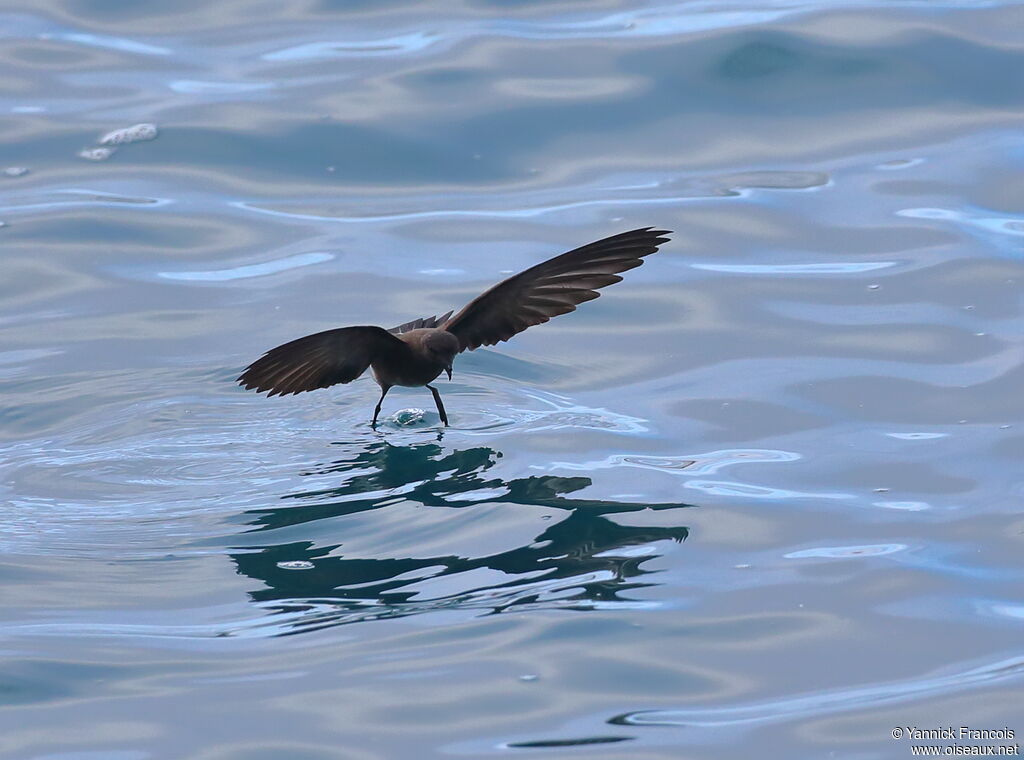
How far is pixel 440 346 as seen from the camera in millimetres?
5668

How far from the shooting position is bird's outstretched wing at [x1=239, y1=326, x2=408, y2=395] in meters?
5.29

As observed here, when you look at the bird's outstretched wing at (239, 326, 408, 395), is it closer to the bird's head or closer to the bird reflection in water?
the bird's head

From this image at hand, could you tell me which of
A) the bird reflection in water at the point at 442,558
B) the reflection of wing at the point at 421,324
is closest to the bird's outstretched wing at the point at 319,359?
the bird reflection in water at the point at 442,558

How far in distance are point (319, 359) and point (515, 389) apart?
1260 millimetres

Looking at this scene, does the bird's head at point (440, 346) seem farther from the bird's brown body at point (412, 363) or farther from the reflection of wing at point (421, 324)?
the reflection of wing at point (421, 324)

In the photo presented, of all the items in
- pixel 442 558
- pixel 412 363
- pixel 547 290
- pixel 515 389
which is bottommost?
pixel 442 558

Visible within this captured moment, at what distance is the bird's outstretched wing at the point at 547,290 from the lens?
18.9ft

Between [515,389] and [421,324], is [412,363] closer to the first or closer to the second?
[421,324]

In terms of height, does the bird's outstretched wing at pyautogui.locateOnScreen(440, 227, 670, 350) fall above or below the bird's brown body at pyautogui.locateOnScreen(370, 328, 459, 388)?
above

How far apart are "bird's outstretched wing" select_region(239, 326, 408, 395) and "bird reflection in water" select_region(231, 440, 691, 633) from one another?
40 centimetres

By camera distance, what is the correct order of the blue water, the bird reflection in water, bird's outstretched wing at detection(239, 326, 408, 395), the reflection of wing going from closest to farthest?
the blue water
the bird reflection in water
bird's outstretched wing at detection(239, 326, 408, 395)
the reflection of wing

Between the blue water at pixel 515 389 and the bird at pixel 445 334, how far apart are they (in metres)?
A: 0.37

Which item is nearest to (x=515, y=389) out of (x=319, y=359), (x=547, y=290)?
(x=547, y=290)

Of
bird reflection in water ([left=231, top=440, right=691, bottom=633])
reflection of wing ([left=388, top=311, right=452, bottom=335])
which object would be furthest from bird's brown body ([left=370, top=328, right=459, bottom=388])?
reflection of wing ([left=388, top=311, right=452, bottom=335])
